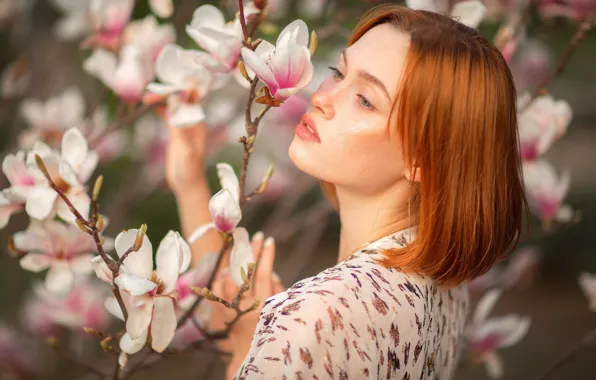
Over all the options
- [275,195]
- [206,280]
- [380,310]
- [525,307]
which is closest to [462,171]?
[380,310]

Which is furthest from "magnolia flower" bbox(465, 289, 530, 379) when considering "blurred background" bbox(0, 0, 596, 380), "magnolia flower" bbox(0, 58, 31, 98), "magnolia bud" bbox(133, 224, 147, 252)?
"magnolia flower" bbox(0, 58, 31, 98)

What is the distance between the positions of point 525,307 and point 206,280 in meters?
2.44

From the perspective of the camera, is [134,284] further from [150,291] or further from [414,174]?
[414,174]

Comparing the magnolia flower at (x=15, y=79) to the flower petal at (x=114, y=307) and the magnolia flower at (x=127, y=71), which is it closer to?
the magnolia flower at (x=127, y=71)

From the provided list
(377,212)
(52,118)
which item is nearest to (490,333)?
(377,212)

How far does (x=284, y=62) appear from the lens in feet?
2.64

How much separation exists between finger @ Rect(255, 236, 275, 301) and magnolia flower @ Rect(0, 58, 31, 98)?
0.77 meters

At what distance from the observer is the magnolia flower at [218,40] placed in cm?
91

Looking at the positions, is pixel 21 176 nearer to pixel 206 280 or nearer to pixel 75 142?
pixel 75 142

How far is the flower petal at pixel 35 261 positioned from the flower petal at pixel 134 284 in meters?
0.25

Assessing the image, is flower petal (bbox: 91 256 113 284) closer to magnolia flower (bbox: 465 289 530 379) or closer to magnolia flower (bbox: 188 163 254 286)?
magnolia flower (bbox: 188 163 254 286)

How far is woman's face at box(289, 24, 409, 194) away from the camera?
2.90 ft

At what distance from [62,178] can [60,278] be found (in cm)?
16

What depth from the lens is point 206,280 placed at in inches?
38.3
